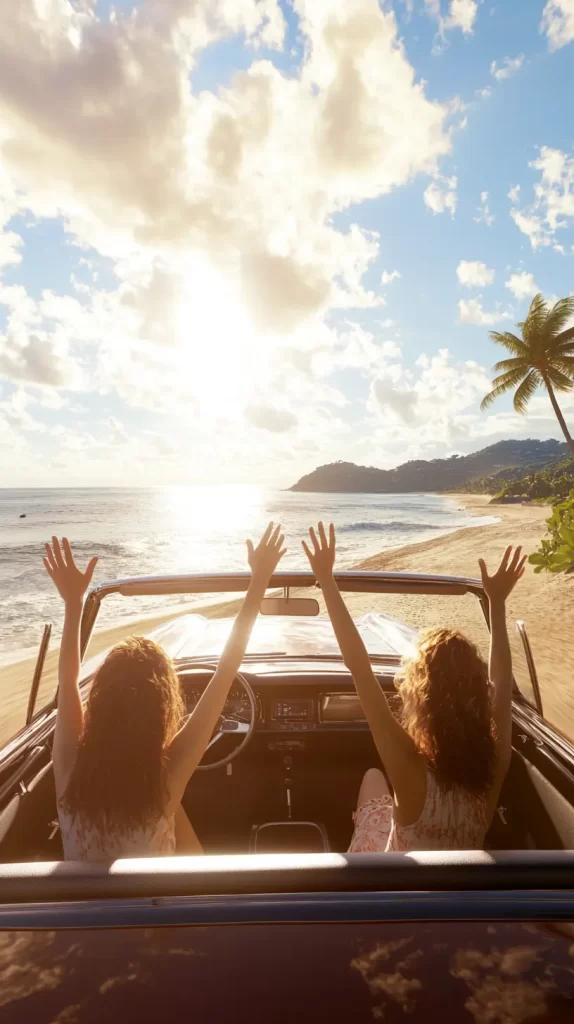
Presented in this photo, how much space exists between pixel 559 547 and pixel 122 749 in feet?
47.7

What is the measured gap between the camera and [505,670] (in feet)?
7.18

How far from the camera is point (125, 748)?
1.76 metres

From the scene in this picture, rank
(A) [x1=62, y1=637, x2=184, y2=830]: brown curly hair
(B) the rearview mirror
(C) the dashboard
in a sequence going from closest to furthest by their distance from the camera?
(A) [x1=62, y1=637, x2=184, y2=830]: brown curly hair
(B) the rearview mirror
(C) the dashboard

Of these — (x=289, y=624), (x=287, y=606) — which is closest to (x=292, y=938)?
(x=287, y=606)

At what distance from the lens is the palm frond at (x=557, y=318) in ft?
97.5

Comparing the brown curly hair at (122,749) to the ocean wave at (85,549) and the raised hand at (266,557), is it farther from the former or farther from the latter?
the ocean wave at (85,549)

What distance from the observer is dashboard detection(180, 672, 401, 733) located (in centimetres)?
354

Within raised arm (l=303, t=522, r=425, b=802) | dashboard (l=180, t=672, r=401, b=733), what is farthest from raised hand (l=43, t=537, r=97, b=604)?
dashboard (l=180, t=672, r=401, b=733)

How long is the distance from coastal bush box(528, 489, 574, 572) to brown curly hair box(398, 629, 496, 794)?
43.7 feet

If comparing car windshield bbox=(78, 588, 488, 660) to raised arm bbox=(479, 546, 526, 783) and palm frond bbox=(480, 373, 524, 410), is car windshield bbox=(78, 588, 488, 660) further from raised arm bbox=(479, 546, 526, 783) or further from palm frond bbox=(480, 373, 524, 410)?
palm frond bbox=(480, 373, 524, 410)

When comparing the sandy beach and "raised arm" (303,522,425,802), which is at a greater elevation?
"raised arm" (303,522,425,802)

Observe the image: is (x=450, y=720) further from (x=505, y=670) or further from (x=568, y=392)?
(x=568, y=392)

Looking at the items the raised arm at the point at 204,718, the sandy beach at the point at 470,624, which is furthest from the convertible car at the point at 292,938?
the sandy beach at the point at 470,624

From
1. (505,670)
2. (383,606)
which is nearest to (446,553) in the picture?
(383,606)
